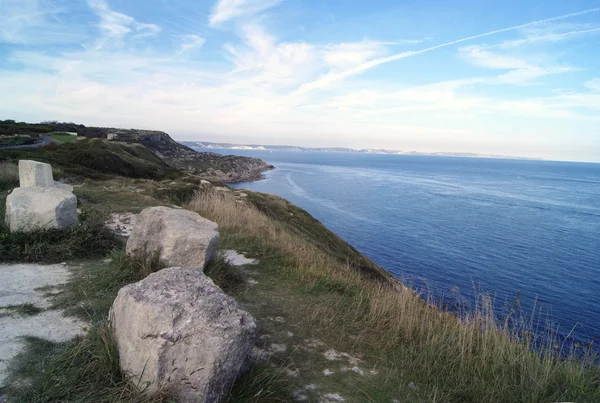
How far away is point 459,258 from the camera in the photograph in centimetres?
3127

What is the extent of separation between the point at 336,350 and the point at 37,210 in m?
7.30

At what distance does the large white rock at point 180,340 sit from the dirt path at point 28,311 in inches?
53.4

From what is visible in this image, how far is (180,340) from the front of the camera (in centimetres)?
364

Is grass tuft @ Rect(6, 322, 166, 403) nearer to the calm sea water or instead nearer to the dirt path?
the dirt path

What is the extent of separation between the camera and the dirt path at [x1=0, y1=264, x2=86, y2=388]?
463 cm

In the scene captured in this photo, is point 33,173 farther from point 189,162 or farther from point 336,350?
point 189,162

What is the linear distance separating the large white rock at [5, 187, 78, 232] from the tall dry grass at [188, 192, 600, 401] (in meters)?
5.98

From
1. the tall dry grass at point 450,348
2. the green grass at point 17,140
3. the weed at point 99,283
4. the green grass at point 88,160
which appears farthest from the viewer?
the green grass at point 17,140

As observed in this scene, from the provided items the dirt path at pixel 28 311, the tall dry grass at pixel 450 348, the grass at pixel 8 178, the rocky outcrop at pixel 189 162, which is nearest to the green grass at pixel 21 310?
the dirt path at pixel 28 311

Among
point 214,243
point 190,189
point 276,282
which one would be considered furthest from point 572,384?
point 190,189

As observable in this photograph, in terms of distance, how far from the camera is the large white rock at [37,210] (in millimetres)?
8086

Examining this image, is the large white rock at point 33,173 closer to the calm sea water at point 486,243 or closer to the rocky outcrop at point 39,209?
the rocky outcrop at point 39,209

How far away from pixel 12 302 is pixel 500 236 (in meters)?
42.3

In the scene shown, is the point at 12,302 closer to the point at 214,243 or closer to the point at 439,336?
the point at 214,243
